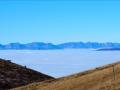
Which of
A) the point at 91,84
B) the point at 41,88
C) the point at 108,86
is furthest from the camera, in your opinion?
the point at 41,88

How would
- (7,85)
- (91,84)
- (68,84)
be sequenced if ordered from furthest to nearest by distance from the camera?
1. (7,85)
2. (68,84)
3. (91,84)

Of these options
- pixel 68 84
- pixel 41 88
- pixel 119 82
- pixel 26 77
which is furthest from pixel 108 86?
pixel 26 77

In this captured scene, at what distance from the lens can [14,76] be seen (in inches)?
3553

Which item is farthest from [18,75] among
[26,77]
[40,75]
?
[40,75]

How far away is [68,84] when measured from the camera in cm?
5216

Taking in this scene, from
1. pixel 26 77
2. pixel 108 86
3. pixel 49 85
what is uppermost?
pixel 26 77

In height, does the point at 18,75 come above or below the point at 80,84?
above

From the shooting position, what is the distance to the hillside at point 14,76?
81.9 meters

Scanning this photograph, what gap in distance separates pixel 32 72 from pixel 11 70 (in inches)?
251

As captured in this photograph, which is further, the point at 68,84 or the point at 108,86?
the point at 68,84

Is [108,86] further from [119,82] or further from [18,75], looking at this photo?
[18,75]

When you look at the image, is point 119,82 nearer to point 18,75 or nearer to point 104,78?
point 104,78

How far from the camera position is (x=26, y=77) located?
9188 cm

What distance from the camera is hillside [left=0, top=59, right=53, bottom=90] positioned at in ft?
269
